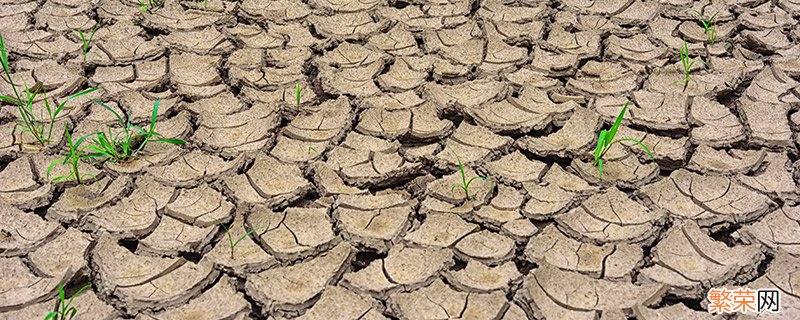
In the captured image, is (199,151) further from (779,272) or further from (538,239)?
(779,272)

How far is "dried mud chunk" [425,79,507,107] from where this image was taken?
8.65 feet

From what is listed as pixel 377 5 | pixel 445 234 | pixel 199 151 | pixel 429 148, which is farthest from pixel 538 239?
pixel 377 5

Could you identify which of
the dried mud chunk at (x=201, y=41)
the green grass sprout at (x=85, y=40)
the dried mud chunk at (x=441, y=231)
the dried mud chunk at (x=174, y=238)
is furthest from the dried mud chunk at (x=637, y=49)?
the green grass sprout at (x=85, y=40)

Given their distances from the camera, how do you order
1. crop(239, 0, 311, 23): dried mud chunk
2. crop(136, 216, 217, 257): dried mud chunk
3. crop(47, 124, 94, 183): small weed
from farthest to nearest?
crop(239, 0, 311, 23): dried mud chunk → crop(47, 124, 94, 183): small weed → crop(136, 216, 217, 257): dried mud chunk

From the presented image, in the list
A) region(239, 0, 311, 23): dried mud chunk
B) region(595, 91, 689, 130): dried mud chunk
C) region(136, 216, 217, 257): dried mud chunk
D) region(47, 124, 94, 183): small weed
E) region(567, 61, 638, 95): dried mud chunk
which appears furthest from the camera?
region(239, 0, 311, 23): dried mud chunk

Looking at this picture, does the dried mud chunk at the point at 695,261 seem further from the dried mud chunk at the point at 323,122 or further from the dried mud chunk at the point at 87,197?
the dried mud chunk at the point at 87,197

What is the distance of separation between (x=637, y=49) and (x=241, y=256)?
5.05 ft

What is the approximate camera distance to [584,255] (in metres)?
Result: 2.07

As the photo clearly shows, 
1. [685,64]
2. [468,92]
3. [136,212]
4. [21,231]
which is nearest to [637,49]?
[685,64]

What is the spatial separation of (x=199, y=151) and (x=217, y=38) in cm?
68

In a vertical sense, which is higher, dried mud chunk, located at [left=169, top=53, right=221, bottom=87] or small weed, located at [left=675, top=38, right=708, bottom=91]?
small weed, located at [left=675, top=38, right=708, bottom=91]

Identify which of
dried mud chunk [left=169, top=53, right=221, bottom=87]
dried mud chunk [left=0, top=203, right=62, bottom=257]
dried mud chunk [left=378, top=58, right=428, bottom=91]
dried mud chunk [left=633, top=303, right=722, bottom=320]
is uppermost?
dried mud chunk [left=633, top=303, right=722, bottom=320]

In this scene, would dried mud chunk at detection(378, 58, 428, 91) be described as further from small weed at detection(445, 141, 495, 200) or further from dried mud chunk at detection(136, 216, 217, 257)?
dried mud chunk at detection(136, 216, 217, 257)

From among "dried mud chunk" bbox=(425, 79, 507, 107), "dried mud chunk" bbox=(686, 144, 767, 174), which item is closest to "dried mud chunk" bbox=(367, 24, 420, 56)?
"dried mud chunk" bbox=(425, 79, 507, 107)
